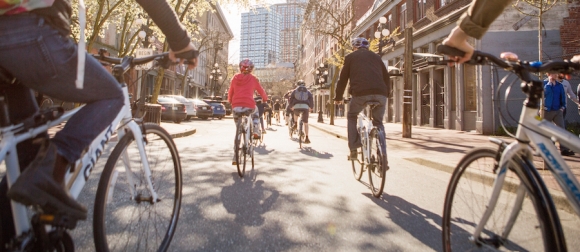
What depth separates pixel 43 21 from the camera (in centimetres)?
146

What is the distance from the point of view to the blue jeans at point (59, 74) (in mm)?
1413

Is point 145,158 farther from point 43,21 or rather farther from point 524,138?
point 524,138

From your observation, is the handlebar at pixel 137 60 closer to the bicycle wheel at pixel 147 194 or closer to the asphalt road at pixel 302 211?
the bicycle wheel at pixel 147 194

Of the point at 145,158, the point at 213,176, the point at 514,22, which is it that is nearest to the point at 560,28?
the point at 514,22

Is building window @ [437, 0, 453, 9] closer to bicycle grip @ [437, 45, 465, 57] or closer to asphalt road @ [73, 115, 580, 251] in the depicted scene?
asphalt road @ [73, 115, 580, 251]

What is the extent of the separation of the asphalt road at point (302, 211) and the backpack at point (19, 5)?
160 centimetres

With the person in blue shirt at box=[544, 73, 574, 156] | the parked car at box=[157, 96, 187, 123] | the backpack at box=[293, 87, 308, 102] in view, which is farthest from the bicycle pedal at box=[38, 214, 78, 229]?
the parked car at box=[157, 96, 187, 123]

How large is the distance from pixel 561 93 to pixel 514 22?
807 centimetres

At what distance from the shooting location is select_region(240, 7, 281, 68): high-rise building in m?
149

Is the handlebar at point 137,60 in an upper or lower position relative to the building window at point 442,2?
lower

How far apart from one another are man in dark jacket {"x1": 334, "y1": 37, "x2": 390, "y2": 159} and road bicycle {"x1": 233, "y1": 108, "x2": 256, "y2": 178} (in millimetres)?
1546

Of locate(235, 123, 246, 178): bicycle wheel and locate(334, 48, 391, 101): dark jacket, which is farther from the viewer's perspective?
locate(235, 123, 246, 178): bicycle wheel

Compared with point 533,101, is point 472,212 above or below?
below

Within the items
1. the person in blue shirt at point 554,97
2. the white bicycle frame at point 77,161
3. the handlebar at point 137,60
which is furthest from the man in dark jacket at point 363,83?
the person in blue shirt at point 554,97
